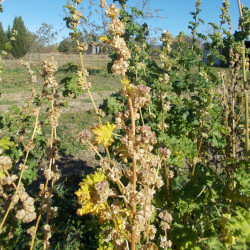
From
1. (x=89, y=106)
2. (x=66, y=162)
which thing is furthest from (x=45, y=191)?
(x=89, y=106)

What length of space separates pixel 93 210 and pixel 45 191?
14.5 inches

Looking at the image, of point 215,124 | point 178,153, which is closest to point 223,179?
point 215,124

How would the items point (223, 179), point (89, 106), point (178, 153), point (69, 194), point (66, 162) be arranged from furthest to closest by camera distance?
point (89, 106), point (66, 162), point (69, 194), point (223, 179), point (178, 153)

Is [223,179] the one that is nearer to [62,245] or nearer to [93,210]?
[62,245]

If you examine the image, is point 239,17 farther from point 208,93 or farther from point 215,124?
point 215,124

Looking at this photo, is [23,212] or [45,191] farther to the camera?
[45,191]

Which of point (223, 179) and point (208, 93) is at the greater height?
point (208, 93)

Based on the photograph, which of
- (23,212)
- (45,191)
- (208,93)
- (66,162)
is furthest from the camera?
(66,162)

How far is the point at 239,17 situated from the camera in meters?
2.27

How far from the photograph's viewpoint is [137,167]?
1.46 metres

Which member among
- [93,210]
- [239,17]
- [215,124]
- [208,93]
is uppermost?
[239,17]

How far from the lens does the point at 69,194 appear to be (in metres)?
3.33

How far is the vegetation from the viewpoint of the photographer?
982mm

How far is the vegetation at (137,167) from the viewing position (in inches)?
38.7
